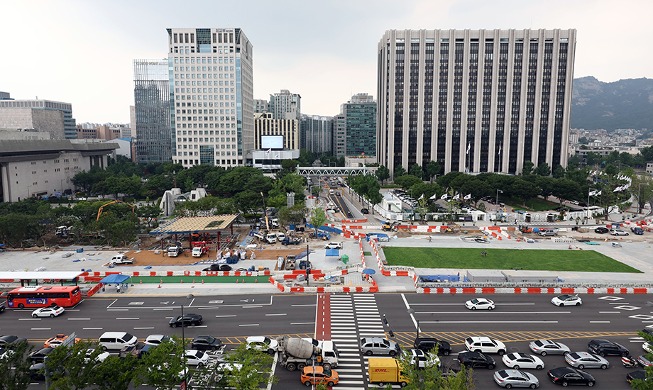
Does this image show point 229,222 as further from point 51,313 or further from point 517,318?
point 517,318

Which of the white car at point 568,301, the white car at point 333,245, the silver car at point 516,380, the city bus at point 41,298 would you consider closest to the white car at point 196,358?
the city bus at point 41,298

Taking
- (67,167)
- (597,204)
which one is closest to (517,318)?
(597,204)

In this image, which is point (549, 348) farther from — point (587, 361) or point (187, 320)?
point (187, 320)

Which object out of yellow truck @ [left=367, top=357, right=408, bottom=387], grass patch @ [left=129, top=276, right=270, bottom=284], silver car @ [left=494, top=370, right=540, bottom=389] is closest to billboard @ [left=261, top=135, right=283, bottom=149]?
grass patch @ [left=129, top=276, right=270, bottom=284]

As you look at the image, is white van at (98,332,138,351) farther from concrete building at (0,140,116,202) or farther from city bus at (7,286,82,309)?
concrete building at (0,140,116,202)

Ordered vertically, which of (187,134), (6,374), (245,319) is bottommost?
(245,319)

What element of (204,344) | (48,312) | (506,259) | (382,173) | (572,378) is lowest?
(48,312)

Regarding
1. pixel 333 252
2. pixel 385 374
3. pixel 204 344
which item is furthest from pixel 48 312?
pixel 333 252
